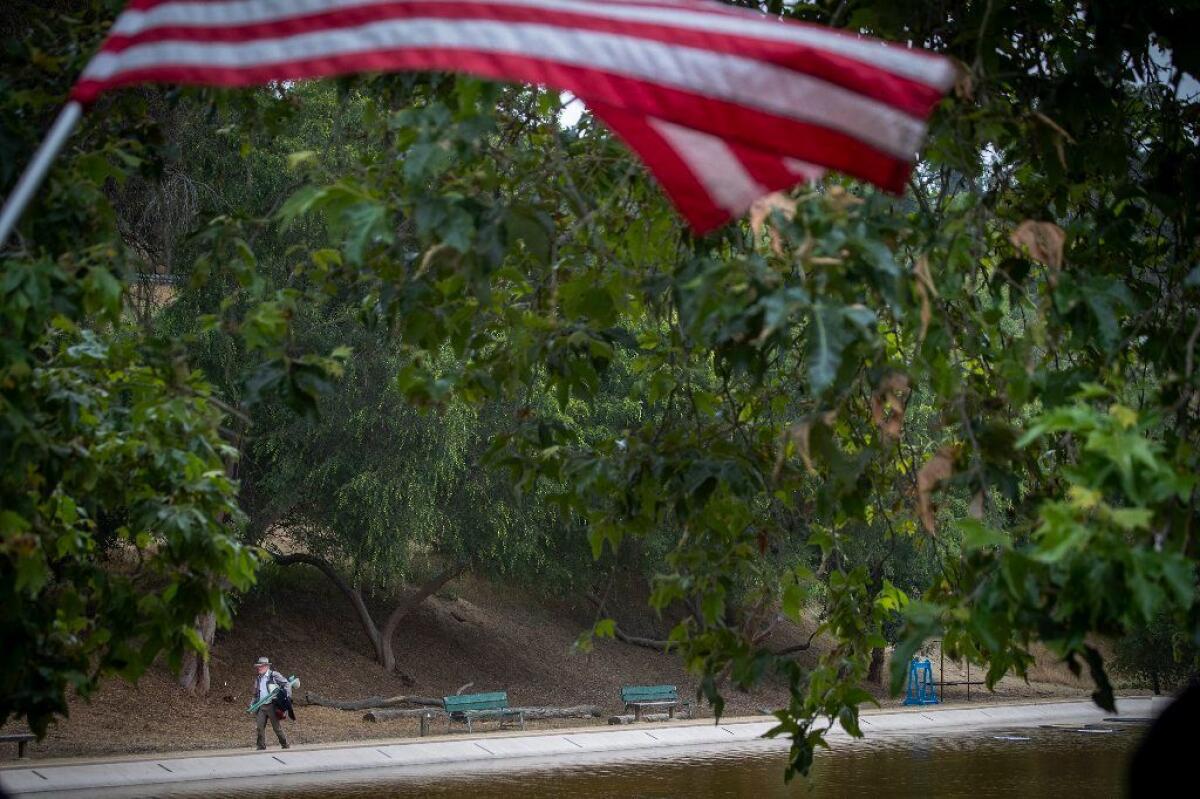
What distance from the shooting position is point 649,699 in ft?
95.6

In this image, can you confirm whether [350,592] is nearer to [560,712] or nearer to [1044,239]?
[560,712]

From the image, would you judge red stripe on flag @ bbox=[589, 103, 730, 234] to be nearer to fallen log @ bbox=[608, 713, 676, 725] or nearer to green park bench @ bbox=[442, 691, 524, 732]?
green park bench @ bbox=[442, 691, 524, 732]

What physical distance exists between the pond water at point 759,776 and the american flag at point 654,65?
12434 millimetres

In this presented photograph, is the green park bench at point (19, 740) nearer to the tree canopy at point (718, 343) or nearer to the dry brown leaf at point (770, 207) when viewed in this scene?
the tree canopy at point (718, 343)

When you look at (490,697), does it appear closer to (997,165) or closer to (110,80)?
(997,165)

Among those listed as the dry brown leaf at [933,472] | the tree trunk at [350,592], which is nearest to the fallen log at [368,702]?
the tree trunk at [350,592]

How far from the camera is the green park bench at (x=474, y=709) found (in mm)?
25844

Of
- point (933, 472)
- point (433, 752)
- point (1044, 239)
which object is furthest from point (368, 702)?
point (1044, 239)

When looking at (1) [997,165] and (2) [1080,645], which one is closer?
(2) [1080,645]

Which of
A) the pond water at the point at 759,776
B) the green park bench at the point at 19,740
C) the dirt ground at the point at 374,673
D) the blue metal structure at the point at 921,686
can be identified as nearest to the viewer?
the pond water at the point at 759,776

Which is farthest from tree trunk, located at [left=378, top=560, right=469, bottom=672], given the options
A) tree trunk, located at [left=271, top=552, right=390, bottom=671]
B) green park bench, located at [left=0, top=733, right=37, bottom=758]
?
green park bench, located at [left=0, top=733, right=37, bottom=758]

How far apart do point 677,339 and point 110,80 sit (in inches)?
177

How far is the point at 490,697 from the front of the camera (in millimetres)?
26859

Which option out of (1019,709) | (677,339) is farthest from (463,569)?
(677,339)
